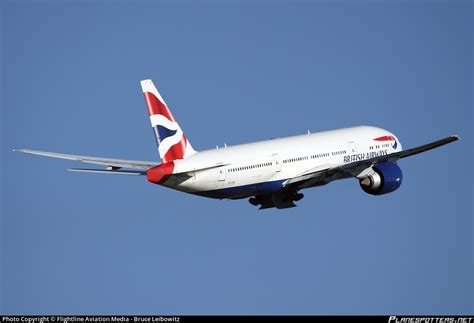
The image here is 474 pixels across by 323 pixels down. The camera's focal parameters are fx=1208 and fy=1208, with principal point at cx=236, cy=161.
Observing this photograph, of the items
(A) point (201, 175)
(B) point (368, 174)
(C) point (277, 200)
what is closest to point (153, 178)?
(A) point (201, 175)

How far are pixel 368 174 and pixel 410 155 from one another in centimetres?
340

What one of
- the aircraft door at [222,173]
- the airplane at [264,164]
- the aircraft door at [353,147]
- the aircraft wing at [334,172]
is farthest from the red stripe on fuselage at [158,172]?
the aircraft door at [353,147]

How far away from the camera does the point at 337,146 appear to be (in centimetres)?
8188

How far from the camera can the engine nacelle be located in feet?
261

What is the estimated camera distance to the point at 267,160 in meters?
76.6

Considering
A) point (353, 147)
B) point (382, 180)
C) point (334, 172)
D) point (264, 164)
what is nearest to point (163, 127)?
point (264, 164)

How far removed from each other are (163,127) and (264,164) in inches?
288

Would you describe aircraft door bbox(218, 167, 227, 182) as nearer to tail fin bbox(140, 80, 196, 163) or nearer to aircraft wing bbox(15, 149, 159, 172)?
tail fin bbox(140, 80, 196, 163)

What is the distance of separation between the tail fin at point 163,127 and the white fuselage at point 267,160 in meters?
0.88

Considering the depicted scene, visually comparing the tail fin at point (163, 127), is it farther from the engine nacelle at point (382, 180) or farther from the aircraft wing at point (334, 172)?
the engine nacelle at point (382, 180)

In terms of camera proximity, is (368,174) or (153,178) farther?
(368,174)

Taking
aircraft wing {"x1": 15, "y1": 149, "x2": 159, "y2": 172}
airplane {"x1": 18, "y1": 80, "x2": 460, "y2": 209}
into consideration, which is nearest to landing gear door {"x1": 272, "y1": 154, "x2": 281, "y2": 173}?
airplane {"x1": 18, "y1": 80, "x2": 460, "y2": 209}

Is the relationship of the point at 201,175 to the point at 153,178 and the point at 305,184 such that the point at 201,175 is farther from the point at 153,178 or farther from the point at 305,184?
the point at 305,184

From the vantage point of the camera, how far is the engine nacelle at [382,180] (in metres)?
79.5
